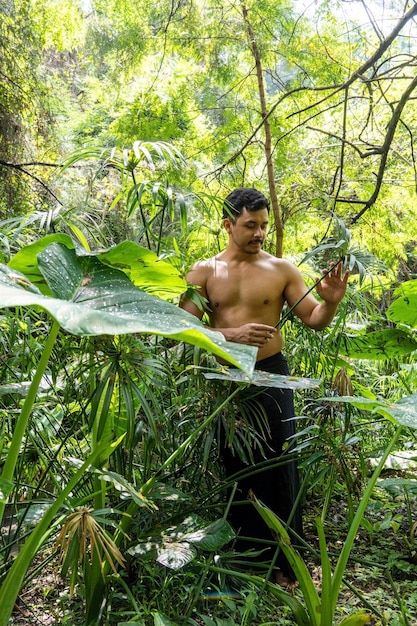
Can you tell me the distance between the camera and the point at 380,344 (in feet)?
10.7

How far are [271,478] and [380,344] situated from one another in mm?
1241

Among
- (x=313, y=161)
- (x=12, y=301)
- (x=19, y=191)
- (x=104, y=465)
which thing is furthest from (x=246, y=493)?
(x=19, y=191)

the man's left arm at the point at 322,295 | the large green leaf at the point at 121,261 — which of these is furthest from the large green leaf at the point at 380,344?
the large green leaf at the point at 121,261

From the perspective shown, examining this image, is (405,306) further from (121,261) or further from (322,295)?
(121,261)

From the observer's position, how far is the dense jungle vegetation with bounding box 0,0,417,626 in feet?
4.66

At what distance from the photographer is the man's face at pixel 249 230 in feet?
7.75

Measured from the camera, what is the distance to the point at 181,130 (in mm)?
4672

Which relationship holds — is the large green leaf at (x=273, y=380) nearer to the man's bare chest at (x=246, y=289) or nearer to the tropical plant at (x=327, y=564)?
the tropical plant at (x=327, y=564)

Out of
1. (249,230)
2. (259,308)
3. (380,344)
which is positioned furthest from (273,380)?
(380,344)

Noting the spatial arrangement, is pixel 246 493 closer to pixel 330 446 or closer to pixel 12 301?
pixel 330 446

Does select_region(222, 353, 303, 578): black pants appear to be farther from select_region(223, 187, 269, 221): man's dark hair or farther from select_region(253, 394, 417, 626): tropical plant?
select_region(253, 394, 417, 626): tropical plant

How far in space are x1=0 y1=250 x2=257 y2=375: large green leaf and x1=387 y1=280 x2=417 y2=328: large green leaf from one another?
7.33ft

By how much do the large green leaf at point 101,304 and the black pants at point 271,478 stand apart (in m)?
1.23

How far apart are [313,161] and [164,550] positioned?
3707 millimetres
